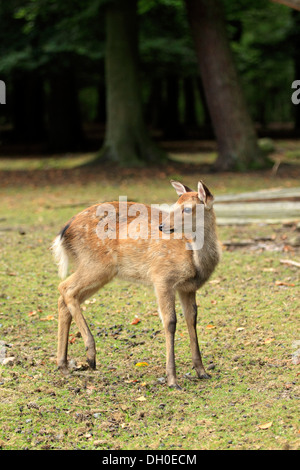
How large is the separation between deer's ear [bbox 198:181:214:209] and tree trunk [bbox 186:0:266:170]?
1144 cm

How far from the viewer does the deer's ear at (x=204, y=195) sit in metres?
4.78

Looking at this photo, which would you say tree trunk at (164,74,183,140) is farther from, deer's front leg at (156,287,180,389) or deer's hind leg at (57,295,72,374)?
deer's front leg at (156,287,180,389)

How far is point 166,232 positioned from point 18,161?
18.6m

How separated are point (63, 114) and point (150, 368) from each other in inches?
823

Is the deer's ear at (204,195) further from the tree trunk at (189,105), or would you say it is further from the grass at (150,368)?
the tree trunk at (189,105)

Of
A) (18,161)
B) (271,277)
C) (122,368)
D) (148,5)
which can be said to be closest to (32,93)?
(18,161)

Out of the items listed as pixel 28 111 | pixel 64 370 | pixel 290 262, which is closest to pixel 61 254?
pixel 64 370

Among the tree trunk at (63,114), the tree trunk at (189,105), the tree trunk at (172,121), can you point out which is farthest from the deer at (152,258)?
the tree trunk at (189,105)

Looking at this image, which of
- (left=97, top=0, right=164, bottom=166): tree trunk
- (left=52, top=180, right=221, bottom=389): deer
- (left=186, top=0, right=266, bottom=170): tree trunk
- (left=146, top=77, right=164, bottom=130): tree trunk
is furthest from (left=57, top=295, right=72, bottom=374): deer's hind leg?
(left=146, top=77, right=164, bottom=130): tree trunk

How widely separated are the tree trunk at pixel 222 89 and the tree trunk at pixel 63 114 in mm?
9123

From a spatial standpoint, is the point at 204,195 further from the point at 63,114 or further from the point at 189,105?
the point at 189,105

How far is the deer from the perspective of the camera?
486cm
